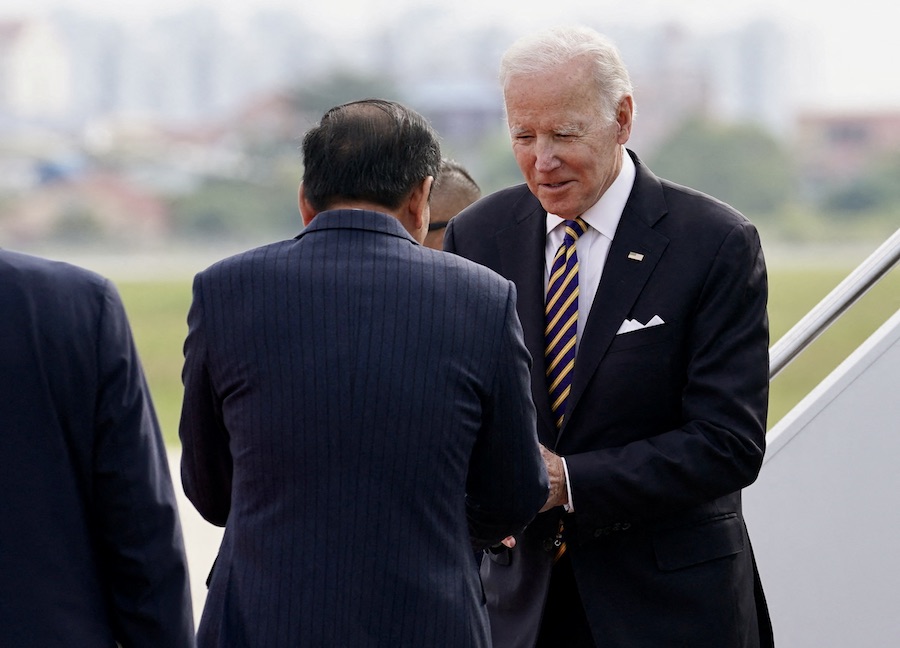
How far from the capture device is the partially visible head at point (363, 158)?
76.1 inches

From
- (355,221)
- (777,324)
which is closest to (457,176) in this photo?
(355,221)

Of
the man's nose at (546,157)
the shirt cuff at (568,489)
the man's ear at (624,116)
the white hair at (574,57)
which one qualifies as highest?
the white hair at (574,57)

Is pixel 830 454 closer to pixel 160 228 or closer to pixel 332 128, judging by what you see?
pixel 332 128

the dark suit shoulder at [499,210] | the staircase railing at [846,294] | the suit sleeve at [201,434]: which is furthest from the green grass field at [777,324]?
the suit sleeve at [201,434]

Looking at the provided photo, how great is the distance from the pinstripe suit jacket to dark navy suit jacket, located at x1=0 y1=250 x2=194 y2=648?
113 mm

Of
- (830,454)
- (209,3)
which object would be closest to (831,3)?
(209,3)

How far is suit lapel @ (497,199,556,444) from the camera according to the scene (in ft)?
7.97

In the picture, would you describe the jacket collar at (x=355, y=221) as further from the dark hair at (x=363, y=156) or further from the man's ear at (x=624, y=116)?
the man's ear at (x=624, y=116)

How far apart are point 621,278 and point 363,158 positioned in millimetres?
687

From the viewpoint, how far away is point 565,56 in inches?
96.5

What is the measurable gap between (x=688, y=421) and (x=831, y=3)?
6304 cm

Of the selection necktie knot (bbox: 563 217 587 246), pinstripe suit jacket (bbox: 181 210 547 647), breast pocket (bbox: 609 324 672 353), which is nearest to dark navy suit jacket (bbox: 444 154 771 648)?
breast pocket (bbox: 609 324 672 353)

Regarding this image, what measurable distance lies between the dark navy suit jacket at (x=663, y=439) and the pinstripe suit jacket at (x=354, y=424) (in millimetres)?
448

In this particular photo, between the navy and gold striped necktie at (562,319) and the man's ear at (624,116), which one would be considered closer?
the navy and gold striped necktie at (562,319)
